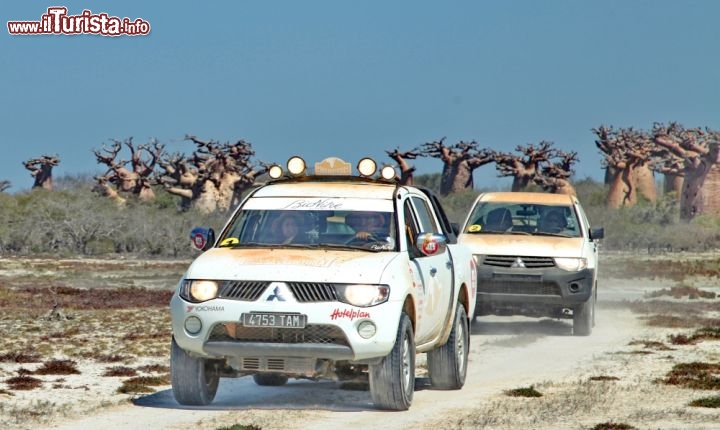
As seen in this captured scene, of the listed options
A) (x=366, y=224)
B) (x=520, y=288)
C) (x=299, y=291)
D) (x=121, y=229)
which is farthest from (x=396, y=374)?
(x=121, y=229)

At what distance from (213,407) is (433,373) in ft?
8.27

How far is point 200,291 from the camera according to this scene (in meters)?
12.4

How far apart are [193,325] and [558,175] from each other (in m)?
84.4

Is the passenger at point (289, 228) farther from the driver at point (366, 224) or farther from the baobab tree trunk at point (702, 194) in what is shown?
the baobab tree trunk at point (702, 194)

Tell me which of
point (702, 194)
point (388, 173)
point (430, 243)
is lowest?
point (430, 243)

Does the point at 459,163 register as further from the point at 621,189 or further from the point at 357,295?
the point at 357,295

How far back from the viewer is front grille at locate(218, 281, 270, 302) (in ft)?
40.1

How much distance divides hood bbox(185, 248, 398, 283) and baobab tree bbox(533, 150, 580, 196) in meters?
80.0

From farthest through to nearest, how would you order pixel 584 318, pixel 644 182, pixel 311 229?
1. pixel 644 182
2. pixel 584 318
3. pixel 311 229

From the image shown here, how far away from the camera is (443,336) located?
14344 millimetres

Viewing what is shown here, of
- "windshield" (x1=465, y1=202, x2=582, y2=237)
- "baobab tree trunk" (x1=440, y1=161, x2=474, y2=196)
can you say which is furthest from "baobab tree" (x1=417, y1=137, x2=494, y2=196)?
"windshield" (x1=465, y1=202, x2=582, y2=237)

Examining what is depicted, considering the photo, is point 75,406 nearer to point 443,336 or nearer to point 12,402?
point 12,402

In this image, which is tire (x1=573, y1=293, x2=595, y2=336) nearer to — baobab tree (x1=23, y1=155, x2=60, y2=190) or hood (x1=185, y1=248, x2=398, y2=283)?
hood (x1=185, y1=248, x2=398, y2=283)

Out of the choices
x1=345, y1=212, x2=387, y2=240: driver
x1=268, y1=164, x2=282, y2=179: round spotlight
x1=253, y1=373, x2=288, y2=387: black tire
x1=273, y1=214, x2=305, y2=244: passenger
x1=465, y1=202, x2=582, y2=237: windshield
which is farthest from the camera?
x1=465, y1=202, x2=582, y2=237: windshield
